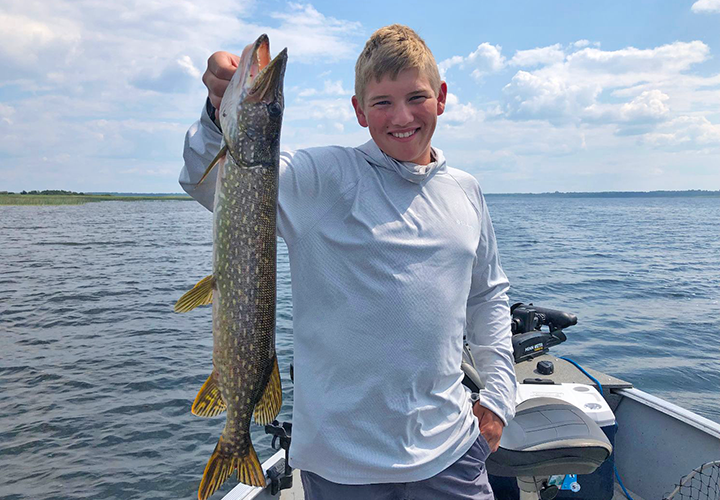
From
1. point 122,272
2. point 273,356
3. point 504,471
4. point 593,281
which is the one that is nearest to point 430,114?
point 273,356

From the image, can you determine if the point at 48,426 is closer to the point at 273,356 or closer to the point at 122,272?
the point at 273,356

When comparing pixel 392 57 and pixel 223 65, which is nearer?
pixel 223 65

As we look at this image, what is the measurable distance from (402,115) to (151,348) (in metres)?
12.0

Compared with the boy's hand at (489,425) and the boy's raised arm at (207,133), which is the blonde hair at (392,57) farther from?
the boy's hand at (489,425)

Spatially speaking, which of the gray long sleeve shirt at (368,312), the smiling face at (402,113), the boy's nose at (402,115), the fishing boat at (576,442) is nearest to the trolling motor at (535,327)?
the fishing boat at (576,442)

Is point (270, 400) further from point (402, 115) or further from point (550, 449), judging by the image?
point (550, 449)

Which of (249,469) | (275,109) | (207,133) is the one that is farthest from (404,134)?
(249,469)

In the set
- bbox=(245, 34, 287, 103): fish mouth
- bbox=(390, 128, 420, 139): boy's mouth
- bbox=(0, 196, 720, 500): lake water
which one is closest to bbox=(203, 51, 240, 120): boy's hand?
bbox=(245, 34, 287, 103): fish mouth

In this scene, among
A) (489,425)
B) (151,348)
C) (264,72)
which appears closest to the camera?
(264,72)

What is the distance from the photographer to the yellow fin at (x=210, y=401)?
1.97m

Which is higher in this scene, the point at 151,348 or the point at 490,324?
the point at 490,324

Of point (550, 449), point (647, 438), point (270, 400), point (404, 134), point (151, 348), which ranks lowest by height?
point (151, 348)

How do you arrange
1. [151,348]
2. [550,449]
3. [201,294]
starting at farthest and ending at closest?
[151,348]
[550,449]
[201,294]

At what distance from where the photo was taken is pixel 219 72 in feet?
5.86
